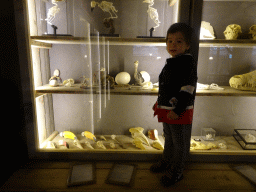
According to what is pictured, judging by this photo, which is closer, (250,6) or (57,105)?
(250,6)

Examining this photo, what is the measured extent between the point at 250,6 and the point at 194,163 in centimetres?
159

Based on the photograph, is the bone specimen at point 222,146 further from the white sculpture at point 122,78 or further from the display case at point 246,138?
the white sculpture at point 122,78

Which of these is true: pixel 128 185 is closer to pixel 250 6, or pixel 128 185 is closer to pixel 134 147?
pixel 134 147

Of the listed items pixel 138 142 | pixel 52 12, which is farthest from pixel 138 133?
pixel 52 12

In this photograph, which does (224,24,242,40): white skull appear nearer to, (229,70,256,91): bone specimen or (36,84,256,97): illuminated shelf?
(229,70,256,91): bone specimen

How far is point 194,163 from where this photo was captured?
1.68 metres

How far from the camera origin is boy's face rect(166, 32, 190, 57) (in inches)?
48.0

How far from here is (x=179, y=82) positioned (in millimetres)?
1224

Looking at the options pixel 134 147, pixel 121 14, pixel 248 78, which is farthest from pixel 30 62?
pixel 248 78

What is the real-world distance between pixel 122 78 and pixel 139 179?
934 millimetres

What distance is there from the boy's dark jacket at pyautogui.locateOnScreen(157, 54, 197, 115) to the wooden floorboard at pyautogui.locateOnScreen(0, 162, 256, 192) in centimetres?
66

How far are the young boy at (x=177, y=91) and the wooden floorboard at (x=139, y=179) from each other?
0.40 feet

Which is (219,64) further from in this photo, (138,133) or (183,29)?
(138,133)

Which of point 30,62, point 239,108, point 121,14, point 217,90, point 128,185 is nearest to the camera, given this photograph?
point 128,185
